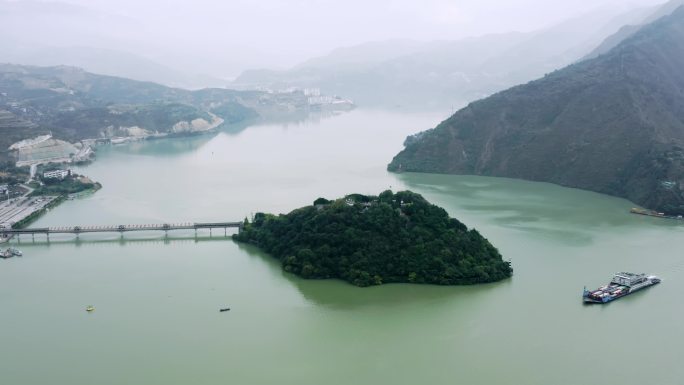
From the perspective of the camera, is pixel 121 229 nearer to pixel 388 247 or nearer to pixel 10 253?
pixel 10 253

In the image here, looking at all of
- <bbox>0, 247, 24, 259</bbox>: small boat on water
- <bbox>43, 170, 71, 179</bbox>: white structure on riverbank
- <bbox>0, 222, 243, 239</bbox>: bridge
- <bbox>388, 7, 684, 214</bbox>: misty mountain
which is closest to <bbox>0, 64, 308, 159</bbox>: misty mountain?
<bbox>43, 170, 71, 179</bbox>: white structure on riverbank

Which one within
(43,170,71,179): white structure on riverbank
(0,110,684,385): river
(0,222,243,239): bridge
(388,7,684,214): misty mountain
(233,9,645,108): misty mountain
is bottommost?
(0,110,684,385): river

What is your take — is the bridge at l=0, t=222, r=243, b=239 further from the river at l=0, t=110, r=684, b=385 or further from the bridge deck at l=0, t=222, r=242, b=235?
the river at l=0, t=110, r=684, b=385

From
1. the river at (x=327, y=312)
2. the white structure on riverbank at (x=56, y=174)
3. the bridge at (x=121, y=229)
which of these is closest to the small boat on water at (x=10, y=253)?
the river at (x=327, y=312)

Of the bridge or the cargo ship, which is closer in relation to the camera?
the cargo ship

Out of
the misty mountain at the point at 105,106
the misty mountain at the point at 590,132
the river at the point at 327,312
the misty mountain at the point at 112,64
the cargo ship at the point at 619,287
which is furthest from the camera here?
the misty mountain at the point at 112,64

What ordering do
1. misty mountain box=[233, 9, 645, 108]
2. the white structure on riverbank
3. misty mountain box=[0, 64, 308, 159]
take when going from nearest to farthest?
the white structure on riverbank
misty mountain box=[0, 64, 308, 159]
misty mountain box=[233, 9, 645, 108]

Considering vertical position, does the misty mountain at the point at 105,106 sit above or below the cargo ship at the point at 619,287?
above

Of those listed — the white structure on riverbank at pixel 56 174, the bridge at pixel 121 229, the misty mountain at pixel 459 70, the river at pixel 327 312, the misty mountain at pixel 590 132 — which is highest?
the misty mountain at pixel 459 70

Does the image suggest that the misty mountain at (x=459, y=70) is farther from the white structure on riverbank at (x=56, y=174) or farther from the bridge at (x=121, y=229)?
the bridge at (x=121, y=229)
